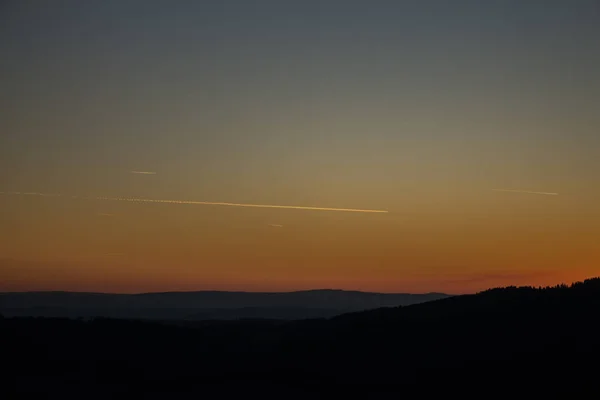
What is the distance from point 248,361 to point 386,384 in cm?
731

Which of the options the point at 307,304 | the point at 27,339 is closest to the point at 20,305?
the point at 307,304

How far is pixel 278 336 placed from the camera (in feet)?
105

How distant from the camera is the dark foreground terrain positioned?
71.7ft

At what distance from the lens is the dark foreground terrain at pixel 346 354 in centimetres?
2186

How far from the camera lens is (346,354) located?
88.0 ft

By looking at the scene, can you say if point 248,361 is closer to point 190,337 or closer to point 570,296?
point 190,337

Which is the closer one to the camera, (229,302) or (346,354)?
(346,354)

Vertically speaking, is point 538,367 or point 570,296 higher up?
point 570,296

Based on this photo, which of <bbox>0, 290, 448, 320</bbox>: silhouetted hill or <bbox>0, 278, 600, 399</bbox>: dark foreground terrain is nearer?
<bbox>0, 278, 600, 399</bbox>: dark foreground terrain

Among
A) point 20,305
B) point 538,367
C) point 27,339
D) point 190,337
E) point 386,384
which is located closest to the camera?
point 538,367

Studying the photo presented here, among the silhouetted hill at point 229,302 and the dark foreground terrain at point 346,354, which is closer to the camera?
the dark foreground terrain at point 346,354

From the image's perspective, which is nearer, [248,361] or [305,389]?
[305,389]

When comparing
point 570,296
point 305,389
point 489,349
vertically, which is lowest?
point 305,389

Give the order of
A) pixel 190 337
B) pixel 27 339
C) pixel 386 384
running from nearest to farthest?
1. pixel 386 384
2. pixel 27 339
3. pixel 190 337
